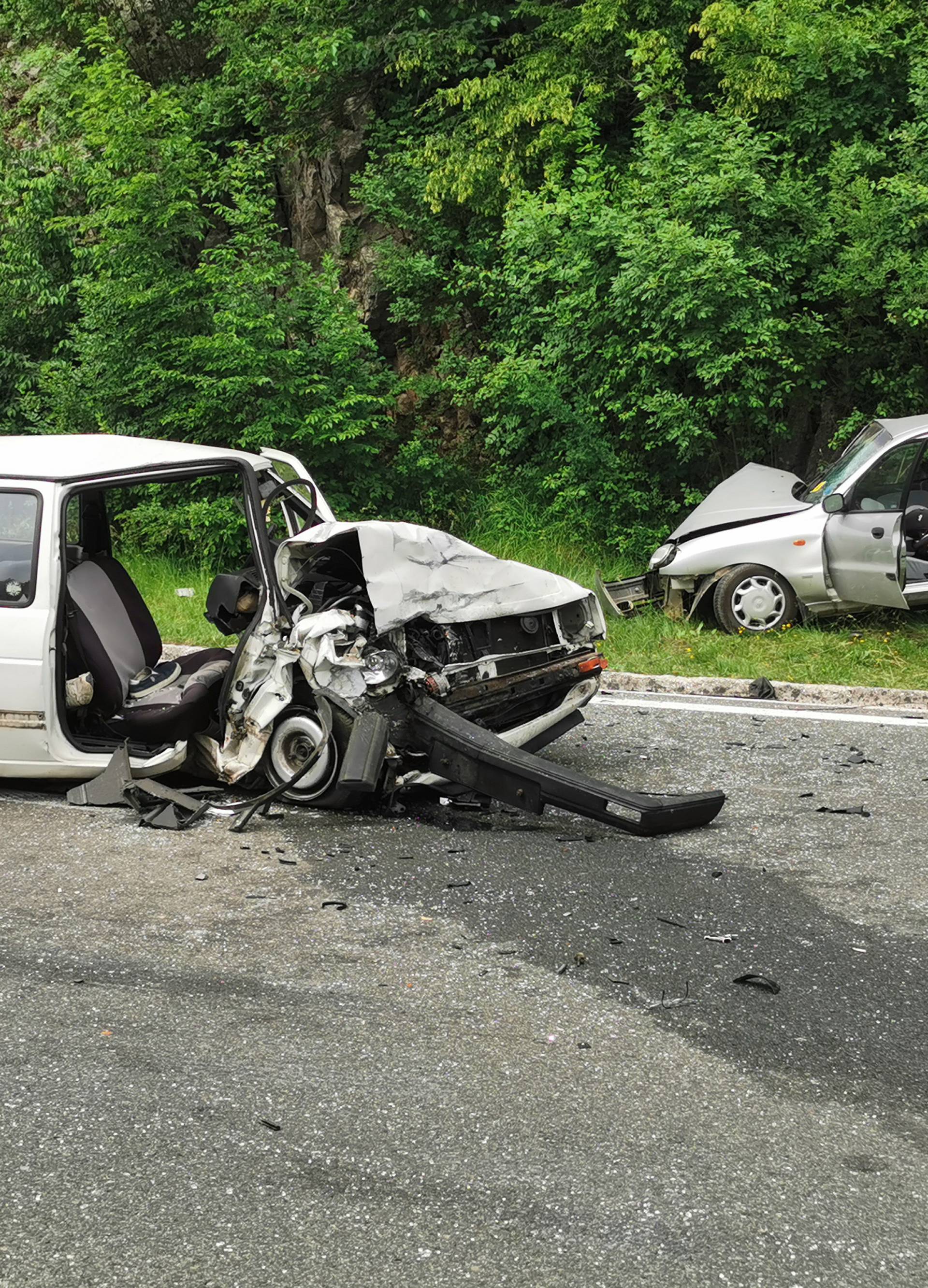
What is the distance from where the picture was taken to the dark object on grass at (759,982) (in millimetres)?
4562

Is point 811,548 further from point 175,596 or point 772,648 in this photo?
point 175,596

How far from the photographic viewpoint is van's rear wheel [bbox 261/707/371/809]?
6402mm

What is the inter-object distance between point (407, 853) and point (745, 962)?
5.66 feet

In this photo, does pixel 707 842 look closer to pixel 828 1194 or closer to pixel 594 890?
pixel 594 890

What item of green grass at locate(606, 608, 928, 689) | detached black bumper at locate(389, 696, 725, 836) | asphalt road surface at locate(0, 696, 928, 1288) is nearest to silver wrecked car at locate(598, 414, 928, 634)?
green grass at locate(606, 608, 928, 689)

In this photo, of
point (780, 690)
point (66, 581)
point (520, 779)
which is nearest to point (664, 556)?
point (780, 690)

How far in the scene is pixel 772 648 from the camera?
10.4 meters

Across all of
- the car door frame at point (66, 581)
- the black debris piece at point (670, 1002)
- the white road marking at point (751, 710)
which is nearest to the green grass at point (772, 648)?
the white road marking at point (751, 710)

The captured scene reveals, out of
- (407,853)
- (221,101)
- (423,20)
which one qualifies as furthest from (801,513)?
(221,101)

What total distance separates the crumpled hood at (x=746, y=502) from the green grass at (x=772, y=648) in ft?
2.78

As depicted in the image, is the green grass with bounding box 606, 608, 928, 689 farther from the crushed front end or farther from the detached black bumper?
the detached black bumper

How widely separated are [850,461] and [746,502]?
90 cm

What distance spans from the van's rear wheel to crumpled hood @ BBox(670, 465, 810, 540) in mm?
5590

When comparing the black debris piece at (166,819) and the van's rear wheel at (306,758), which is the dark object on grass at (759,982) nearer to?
the van's rear wheel at (306,758)
